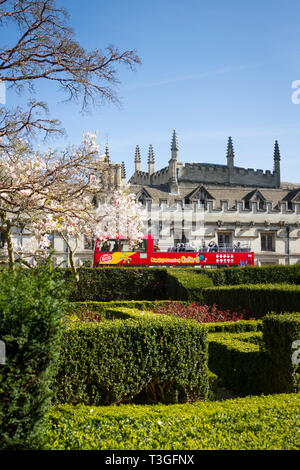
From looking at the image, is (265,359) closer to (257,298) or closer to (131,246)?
(257,298)

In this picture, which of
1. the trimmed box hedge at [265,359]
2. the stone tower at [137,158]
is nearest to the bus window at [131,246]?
the trimmed box hedge at [265,359]

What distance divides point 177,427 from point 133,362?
1.83 metres

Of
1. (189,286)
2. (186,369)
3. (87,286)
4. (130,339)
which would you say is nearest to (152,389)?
(186,369)

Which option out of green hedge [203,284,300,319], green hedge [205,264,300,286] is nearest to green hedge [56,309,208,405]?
green hedge [203,284,300,319]

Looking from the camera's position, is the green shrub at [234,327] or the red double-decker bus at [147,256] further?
Answer: the red double-decker bus at [147,256]

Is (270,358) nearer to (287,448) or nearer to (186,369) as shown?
(186,369)

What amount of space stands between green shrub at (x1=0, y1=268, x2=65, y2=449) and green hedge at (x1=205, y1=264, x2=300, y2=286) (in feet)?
54.2

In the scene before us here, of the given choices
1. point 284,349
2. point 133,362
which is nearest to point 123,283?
point 284,349

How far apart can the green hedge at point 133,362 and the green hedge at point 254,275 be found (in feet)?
43.7

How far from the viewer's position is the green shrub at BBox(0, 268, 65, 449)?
3.65m

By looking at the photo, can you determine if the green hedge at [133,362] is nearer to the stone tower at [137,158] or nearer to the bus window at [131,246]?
the bus window at [131,246]

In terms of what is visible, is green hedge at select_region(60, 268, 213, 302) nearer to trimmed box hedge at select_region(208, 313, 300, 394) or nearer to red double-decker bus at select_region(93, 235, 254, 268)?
red double-decker bus at select_region(93, 235, 254, 268)

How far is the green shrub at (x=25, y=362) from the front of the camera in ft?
12.0
